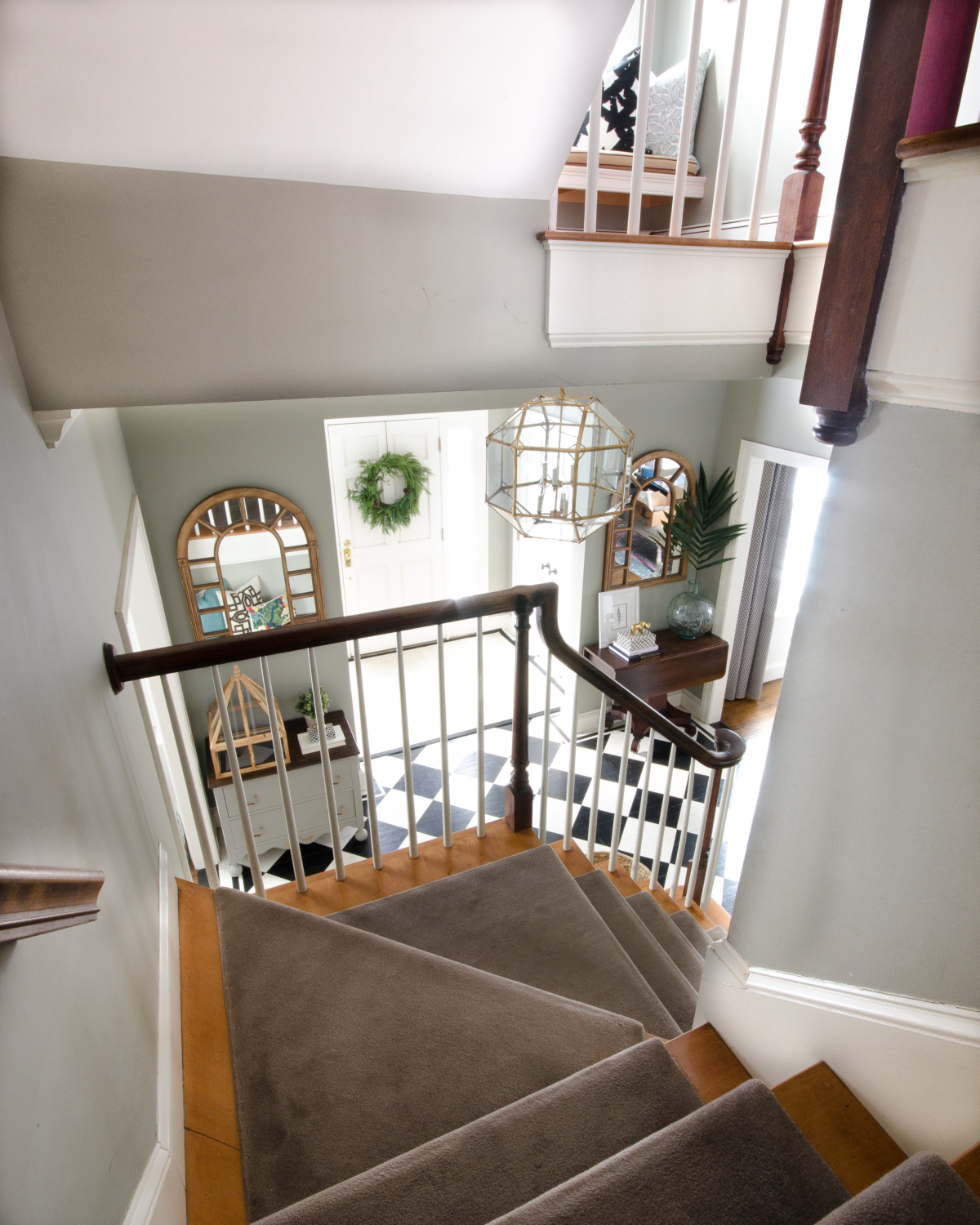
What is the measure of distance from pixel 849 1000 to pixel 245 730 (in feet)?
10.3

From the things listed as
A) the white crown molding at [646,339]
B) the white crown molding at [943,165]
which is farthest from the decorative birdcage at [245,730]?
the white crown molding at [943,165]

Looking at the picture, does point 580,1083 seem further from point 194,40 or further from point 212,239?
point 194,40

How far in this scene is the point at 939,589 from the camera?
86 centimetres

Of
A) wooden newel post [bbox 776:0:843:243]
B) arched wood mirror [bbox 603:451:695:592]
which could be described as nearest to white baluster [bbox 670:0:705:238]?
wooden newel post [bbox 776:0:843:243]

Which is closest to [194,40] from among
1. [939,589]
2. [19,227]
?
[19,227]

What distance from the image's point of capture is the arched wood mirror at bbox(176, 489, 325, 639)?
3.54m

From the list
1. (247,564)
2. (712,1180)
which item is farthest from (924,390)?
(247,564)

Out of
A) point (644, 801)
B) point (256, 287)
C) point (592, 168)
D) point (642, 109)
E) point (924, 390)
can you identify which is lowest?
point (644, 801)

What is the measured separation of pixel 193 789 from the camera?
1570 mm

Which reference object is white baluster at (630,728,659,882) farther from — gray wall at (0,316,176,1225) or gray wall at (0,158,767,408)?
gray wall at (0,316,176,1225)

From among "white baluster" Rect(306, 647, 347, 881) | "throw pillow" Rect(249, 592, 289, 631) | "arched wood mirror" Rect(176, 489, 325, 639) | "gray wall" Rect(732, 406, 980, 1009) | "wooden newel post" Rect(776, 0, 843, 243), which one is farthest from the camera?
"throw pillow" Rect(249, 592, 289, 631)

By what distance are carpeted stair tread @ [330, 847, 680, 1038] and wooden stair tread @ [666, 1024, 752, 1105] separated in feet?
1.16

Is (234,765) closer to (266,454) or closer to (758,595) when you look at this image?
(266,454)

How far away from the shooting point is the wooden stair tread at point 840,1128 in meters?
1.00
